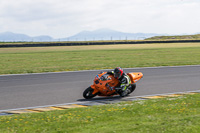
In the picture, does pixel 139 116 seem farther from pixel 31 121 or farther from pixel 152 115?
pixel 31 121

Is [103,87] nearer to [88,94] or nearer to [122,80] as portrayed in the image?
[88,94]

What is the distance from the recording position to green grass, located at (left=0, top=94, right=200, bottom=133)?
6512mm

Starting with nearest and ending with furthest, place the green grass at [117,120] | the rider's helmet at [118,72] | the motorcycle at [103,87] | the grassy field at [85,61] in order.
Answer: the green grass at [117,120] → the motorcycle at [103,87] → the rider's helmet at [118,72] → the grassy field at [85,61]

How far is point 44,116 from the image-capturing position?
26.6 ft

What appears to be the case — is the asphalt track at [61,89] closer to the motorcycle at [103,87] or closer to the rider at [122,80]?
the motorcycle at [103,87]

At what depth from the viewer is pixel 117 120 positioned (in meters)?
7.43

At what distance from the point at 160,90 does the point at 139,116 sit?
17.2 ft

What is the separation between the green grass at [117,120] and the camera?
21.4 feet

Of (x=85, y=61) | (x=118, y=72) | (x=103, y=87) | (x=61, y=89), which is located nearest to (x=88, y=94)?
(x=103, y=87)

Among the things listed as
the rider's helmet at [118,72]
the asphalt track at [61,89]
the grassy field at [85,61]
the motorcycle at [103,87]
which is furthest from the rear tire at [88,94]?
the grassy field at [85,61]

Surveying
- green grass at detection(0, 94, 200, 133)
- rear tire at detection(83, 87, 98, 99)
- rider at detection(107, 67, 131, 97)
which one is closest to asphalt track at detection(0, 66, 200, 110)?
rear tire at detection(83, 87, 98, 99)

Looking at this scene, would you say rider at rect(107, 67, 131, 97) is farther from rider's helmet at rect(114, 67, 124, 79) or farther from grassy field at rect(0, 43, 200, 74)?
grassy field at rect(0, 43, 200, 74)

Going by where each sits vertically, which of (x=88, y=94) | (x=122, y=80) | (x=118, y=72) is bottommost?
(x=88, y=94)

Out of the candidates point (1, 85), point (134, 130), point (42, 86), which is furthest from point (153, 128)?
point (1, 85)
